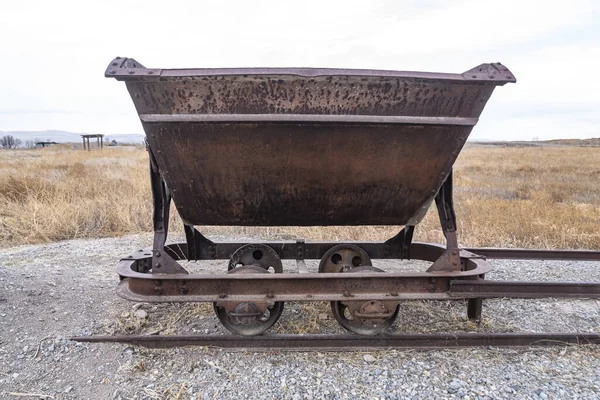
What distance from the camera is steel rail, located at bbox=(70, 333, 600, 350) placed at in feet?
10.9

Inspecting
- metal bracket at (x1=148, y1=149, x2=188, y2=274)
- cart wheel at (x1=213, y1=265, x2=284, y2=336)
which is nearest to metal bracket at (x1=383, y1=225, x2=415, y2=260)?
cart wheel at (x1=213, y1=265, x2=284, y2=336)

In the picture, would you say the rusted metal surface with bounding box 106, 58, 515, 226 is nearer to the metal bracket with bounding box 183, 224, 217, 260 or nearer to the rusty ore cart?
the rusty ore cart

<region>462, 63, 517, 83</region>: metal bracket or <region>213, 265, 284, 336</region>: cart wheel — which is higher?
<region>462, 63, 517, 83</region>: metal bracket

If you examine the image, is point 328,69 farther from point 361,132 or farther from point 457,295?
point 457,295

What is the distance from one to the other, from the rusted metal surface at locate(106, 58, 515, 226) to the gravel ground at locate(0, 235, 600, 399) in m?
1.20

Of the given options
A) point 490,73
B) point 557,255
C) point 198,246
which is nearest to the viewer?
point 490,73

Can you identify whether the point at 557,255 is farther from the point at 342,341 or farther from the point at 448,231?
the point at 342,341

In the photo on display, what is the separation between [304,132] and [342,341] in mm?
1738

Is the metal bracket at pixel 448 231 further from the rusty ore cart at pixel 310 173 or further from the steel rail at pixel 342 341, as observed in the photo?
the steel rail at pixel 342 341

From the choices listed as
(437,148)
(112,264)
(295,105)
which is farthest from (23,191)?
(437,148)

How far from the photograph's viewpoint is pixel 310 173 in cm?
336

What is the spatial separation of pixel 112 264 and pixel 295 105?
400 cm

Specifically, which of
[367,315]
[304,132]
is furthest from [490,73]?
[367,315]

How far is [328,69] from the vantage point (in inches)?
116
